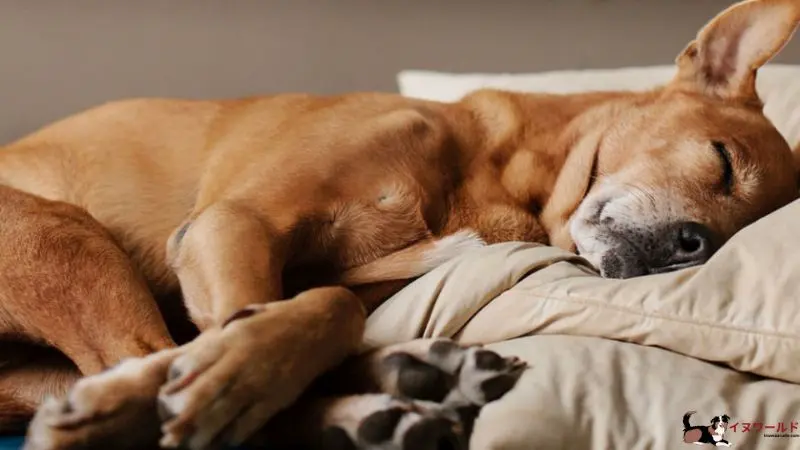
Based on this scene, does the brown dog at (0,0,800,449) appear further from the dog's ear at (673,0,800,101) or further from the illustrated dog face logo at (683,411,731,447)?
the illustrated dog face logo at (683,411,731,447)

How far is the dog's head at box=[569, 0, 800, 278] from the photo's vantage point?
177 centimetres

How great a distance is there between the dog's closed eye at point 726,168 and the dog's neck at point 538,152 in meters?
0.28

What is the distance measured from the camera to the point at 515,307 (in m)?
1.46

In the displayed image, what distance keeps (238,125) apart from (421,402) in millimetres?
1097

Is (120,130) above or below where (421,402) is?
above

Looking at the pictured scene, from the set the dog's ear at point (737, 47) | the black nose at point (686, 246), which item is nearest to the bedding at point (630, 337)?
the black nose at point (686, 246)

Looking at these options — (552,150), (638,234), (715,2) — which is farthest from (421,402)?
(715,2)

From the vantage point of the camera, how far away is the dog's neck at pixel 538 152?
194cm

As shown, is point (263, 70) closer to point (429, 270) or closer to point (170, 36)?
point (170, 36)

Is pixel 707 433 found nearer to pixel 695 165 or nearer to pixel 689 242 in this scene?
pixel 689 242

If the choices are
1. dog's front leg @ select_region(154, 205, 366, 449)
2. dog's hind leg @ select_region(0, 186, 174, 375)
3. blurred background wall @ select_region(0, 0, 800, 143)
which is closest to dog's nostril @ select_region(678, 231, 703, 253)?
dog's front leg @ select_region(154, 205, 366, 449)

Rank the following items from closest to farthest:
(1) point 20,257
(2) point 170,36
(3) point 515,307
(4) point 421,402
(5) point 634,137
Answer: (4) point 421,402
(3) point 515,307
(1) point 20,257
(5) point 634,137
(2) point 170,36

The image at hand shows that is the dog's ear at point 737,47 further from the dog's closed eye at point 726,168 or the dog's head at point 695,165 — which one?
the dog's closed eye at point 726,168

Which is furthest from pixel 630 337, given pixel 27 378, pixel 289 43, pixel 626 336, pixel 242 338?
pixel 289 43
